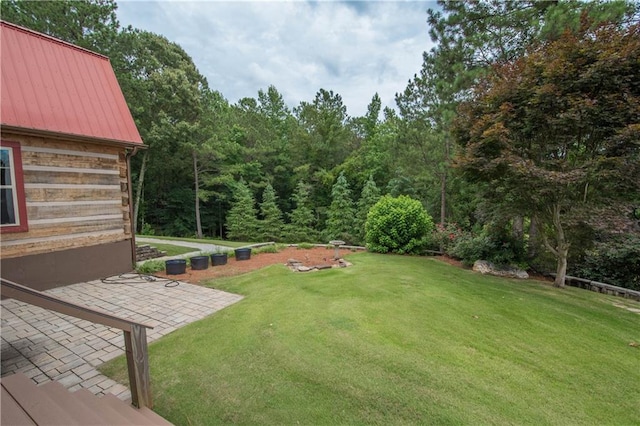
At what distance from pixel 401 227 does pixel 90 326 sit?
887 centimetres

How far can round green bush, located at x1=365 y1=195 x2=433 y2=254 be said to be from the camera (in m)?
10.1

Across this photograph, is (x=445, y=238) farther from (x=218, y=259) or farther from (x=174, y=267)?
(x=174, y=267)

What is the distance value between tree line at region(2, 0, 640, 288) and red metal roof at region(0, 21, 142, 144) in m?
8.12

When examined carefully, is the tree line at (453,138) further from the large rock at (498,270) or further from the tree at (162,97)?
the large rock at (498,270)

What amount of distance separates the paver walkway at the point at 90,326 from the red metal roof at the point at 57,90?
3.14 metres

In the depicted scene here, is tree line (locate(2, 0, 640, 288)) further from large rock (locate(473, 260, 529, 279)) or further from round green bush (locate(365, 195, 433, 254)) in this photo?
round green bush (locate(365, 195, 433, 254))

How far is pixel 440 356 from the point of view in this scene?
3072 millimetres

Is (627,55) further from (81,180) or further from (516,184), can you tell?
(81,180)

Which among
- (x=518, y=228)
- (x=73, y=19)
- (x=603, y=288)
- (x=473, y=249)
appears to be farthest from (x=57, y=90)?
(x=603, y=288)

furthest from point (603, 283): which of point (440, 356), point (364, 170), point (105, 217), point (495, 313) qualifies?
point (364, 170)

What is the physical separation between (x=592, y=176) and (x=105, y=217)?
32.9 feet

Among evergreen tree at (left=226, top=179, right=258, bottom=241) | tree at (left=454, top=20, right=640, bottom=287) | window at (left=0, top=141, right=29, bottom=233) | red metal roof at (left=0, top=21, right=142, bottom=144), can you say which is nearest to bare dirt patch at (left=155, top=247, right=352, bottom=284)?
window at (left=0, top=141, right=29, bottom=233)

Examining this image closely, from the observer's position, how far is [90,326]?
4.00 meters

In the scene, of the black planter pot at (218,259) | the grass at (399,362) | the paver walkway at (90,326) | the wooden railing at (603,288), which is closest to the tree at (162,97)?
the black planter pot at (218,259)
